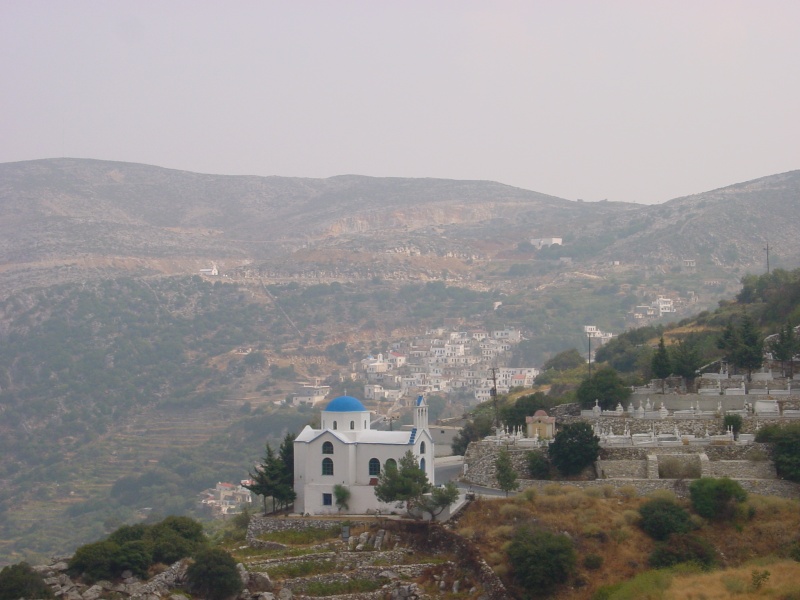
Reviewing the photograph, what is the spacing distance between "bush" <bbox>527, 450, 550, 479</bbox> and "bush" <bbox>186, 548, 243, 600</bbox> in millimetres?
9947

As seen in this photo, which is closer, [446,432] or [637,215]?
[446,432]

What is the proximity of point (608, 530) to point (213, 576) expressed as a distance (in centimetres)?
1020

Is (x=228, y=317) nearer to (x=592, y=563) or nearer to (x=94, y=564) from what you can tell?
(x=94, y=564)

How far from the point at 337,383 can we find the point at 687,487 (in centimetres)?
10077

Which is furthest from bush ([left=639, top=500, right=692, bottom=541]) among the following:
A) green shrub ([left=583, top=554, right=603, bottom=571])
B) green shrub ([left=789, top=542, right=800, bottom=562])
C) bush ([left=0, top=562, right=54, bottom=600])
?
bush ([left=0, top=562, right=54, bottom=600])

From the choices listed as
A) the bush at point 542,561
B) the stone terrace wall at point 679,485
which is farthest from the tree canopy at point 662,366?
the bush at point 542,561

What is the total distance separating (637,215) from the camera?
197 metres

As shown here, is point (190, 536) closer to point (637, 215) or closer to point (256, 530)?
point (256, 530)

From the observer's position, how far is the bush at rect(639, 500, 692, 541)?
3381 cm

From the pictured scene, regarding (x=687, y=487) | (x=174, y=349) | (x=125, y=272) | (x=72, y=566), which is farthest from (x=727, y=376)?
(x=125, y=272)

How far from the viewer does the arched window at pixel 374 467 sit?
133 feet

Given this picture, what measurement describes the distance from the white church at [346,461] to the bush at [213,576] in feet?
21.0

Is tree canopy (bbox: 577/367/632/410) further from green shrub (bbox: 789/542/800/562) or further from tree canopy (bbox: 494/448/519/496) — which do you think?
→ green shrub (bbox: 789/542/800/562)

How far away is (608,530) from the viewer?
34.0 m
